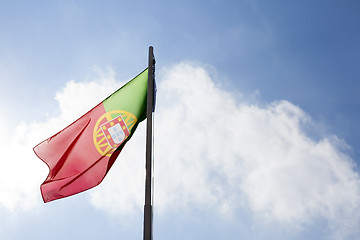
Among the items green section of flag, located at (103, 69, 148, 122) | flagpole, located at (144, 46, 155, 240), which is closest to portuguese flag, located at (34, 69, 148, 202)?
green section of flag, located at (103, 69, 148, 122)

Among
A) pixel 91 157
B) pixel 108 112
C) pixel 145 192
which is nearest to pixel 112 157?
pixel 91 157

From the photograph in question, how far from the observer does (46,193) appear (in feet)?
34.3

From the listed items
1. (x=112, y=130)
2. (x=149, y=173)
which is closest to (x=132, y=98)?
(x=112, y=130)

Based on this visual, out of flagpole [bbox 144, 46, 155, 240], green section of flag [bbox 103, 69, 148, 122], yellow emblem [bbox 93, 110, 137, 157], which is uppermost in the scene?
green section of flag [bbox 103, 69, 148, 122]

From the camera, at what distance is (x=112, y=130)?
36.1ft

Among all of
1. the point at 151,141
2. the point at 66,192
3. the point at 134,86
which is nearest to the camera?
the point at 151,141

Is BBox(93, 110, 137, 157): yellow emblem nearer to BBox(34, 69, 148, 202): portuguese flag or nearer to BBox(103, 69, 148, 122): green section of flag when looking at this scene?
BBox(34, 69, 148, 202): portuguese flag

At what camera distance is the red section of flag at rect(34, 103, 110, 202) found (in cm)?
1050

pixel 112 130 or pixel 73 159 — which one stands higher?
pixel 112 130

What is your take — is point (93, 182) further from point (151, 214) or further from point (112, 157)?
point (151, 214)

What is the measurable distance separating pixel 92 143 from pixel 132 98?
1.61m

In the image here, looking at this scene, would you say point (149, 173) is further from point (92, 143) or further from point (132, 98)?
point (132, 98)

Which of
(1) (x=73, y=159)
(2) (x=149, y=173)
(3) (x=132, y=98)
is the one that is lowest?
(2) (x=149, y=173)

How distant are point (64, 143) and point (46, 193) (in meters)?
1.41
